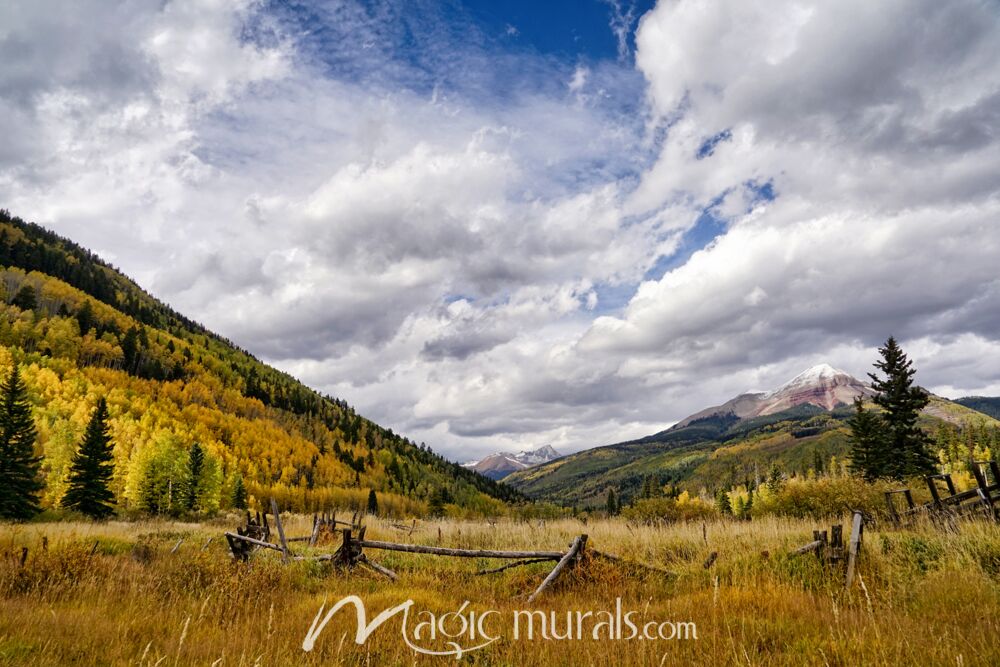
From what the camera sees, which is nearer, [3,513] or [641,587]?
[641,587]

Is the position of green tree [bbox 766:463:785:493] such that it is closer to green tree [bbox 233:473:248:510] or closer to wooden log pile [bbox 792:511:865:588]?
wooden log pile [bbox 792:511:865:588]

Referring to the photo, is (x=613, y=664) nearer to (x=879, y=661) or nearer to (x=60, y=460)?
(x=879, y=661)

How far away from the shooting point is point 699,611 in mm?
7633

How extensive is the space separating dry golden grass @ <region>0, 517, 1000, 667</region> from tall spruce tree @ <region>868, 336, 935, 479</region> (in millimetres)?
34279

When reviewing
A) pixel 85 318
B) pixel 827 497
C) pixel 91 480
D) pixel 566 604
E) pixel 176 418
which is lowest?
pixel 566 604

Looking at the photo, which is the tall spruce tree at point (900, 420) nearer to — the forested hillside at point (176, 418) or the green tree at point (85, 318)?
the forested hillside at point (176, 418)

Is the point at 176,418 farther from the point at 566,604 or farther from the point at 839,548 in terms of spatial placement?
the point at 839,548

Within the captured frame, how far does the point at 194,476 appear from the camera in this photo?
187ft

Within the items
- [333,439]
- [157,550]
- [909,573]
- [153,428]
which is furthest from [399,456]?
[909,573]

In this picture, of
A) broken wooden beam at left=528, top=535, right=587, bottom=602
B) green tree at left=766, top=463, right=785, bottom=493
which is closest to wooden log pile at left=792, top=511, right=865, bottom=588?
broken wooden beam at left=528, top=535, right=587, bottom=602

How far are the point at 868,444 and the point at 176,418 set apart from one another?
396ft

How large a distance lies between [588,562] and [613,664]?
5580 millimetres

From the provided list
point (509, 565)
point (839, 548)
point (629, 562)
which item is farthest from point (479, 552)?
point (839, 548)

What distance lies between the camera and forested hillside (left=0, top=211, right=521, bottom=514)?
5866 centimetres
